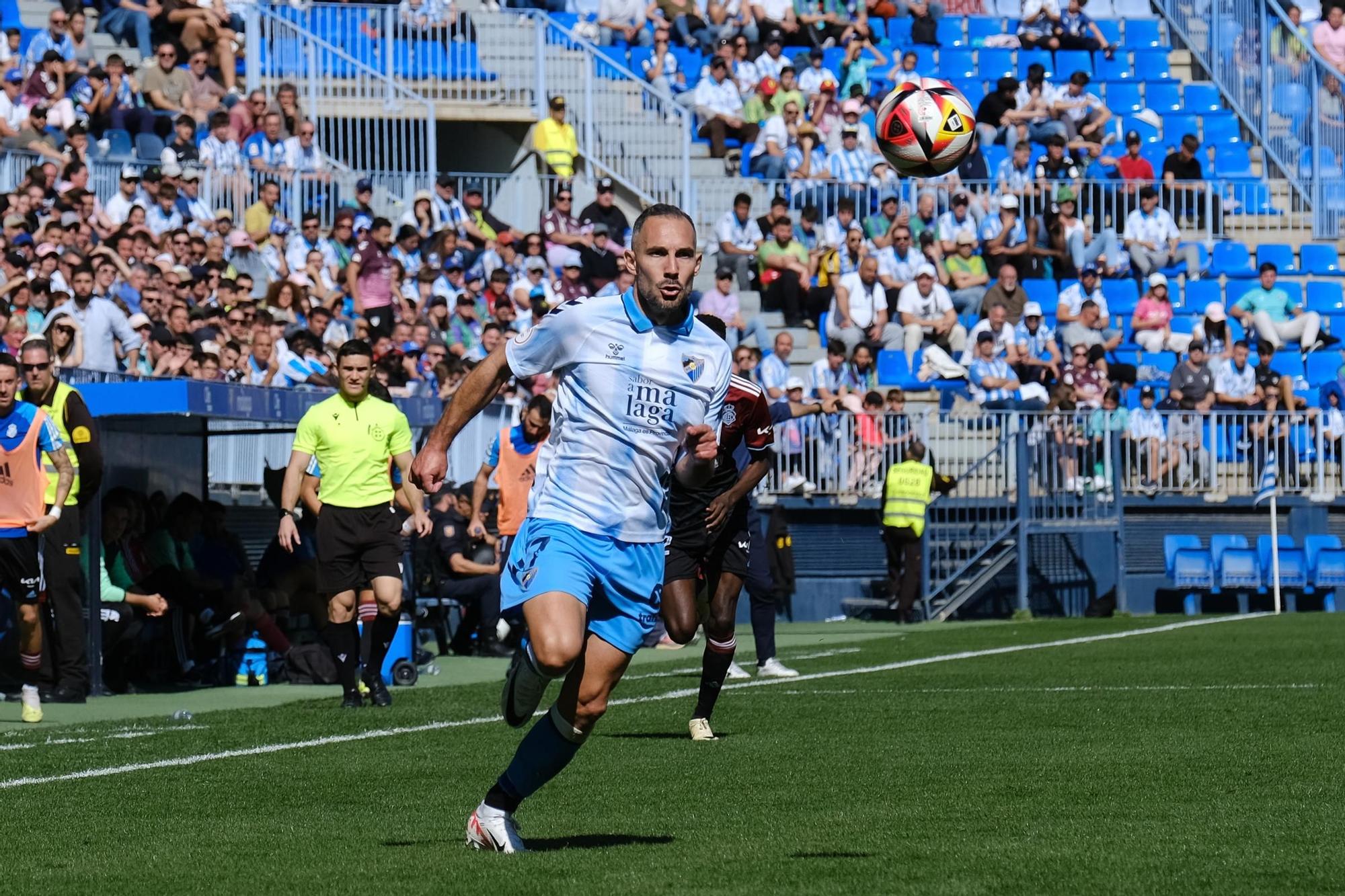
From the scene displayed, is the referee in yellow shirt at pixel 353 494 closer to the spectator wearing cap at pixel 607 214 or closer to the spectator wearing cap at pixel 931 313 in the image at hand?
the spectator wearing cap at pixel 607 214

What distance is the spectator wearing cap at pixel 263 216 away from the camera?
2412 centimetres

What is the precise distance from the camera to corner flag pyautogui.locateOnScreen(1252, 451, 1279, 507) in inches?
995

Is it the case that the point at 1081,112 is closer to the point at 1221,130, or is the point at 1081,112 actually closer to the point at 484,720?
the point at 1221,130

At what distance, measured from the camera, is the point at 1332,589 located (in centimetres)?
2598

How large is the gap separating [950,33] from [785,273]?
7652 mm

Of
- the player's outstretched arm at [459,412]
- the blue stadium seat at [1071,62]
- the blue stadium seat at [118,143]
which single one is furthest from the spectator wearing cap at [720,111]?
the player's outstretched arm at [459,412]

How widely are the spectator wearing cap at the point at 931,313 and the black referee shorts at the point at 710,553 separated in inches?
593

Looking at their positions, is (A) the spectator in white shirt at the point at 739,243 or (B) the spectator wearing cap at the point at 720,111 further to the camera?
(B) the spectator wearing cap at the point at 720,111

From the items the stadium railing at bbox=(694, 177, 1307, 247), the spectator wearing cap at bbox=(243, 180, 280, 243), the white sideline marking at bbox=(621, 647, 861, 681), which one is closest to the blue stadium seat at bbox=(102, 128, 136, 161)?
the spectator wearing cap at bbox=(243, 180, 280, 243)

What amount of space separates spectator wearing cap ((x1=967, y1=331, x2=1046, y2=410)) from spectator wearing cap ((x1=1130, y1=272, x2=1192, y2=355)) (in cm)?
261

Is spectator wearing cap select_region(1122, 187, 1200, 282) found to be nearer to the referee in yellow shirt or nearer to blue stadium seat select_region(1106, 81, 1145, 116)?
blue stadium seat select_region(1106, 81, 1145, 116)

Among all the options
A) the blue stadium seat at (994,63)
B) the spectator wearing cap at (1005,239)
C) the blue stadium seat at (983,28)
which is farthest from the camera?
the blue stadium seat at (983,28)

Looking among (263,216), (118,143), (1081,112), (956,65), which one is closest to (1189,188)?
(1081,112)

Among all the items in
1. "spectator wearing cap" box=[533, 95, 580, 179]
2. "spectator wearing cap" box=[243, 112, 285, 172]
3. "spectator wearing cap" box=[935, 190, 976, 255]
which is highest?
"spectator wearing cap" box=[533, 95, 580, 179]
